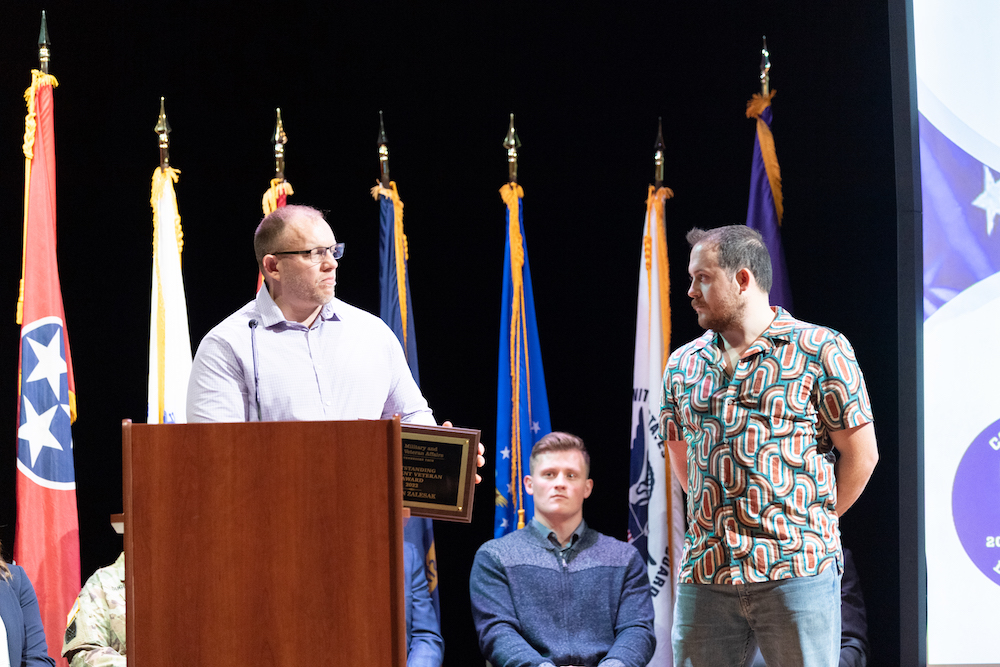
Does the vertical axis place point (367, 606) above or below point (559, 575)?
above

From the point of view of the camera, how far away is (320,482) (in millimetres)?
1581

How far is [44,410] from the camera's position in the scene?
11.2ft

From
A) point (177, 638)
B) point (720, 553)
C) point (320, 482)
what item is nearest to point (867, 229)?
point (720, 553)

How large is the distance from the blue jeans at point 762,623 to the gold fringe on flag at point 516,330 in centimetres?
159

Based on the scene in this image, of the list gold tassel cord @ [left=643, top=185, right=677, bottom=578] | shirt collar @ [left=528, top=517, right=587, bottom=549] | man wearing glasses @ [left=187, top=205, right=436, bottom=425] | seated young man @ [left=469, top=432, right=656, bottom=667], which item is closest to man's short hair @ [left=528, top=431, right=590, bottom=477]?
seated young man @ [left=469, top=432, right=656, bottom=667]

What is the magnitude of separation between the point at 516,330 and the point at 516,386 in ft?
0.78

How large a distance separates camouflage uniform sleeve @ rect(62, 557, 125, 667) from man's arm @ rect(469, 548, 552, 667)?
1.18 m

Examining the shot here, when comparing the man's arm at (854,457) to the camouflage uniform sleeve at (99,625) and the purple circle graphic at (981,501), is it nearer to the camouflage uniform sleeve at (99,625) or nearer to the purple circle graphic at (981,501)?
the purple circle graphic at (981,501)

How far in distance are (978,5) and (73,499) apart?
334 centimetres

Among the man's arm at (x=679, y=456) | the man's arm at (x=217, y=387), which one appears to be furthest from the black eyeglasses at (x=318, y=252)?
the man's arm at (x=679, y=456)

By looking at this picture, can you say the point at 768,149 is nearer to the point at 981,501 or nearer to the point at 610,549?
the point at 610,549

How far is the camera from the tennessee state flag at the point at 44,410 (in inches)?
132

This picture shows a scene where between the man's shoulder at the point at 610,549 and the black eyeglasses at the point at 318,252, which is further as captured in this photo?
the man's shoulder at the point at 610,549

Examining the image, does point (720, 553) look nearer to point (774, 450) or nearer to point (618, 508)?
point (774, 450)
